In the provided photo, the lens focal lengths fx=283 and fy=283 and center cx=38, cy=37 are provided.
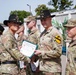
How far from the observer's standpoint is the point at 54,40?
16.1ft

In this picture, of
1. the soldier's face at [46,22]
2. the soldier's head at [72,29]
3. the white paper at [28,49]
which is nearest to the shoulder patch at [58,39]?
the soldier's face at [46,22]

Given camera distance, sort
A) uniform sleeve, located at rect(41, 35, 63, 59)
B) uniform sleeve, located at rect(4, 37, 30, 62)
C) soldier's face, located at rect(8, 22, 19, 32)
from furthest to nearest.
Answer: soldier's face, located at rect(8, 22, 19, 32) → uniform sleeve, located at rect(4, 37, 30, 62) → uniform sleeve, located at rect(41, 35, 63, 59)

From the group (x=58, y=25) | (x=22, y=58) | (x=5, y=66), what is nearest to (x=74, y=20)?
(x=22, y=58)

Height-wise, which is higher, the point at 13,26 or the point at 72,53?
the point at 13,26

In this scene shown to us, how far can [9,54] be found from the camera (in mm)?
5152

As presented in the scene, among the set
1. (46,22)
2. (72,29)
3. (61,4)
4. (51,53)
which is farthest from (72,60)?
(61,4)

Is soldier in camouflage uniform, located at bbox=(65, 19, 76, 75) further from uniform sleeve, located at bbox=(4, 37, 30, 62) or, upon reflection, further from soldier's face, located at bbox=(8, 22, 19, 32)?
soldier's face, located at bbox=(8, 22, 19, 32)

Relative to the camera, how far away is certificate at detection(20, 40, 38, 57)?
Result: 16.9ft

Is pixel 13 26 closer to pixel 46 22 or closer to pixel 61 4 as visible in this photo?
pixel 46 22

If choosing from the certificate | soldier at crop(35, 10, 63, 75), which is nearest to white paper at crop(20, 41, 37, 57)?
the certificate

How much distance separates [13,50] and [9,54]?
12 cm

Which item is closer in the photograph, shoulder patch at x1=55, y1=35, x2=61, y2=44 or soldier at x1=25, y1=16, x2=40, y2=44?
shoulder patch at x1=55, y1=35, x2=61, y2=44

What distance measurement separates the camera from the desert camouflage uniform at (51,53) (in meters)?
4.86

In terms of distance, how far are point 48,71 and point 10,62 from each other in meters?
0.76
